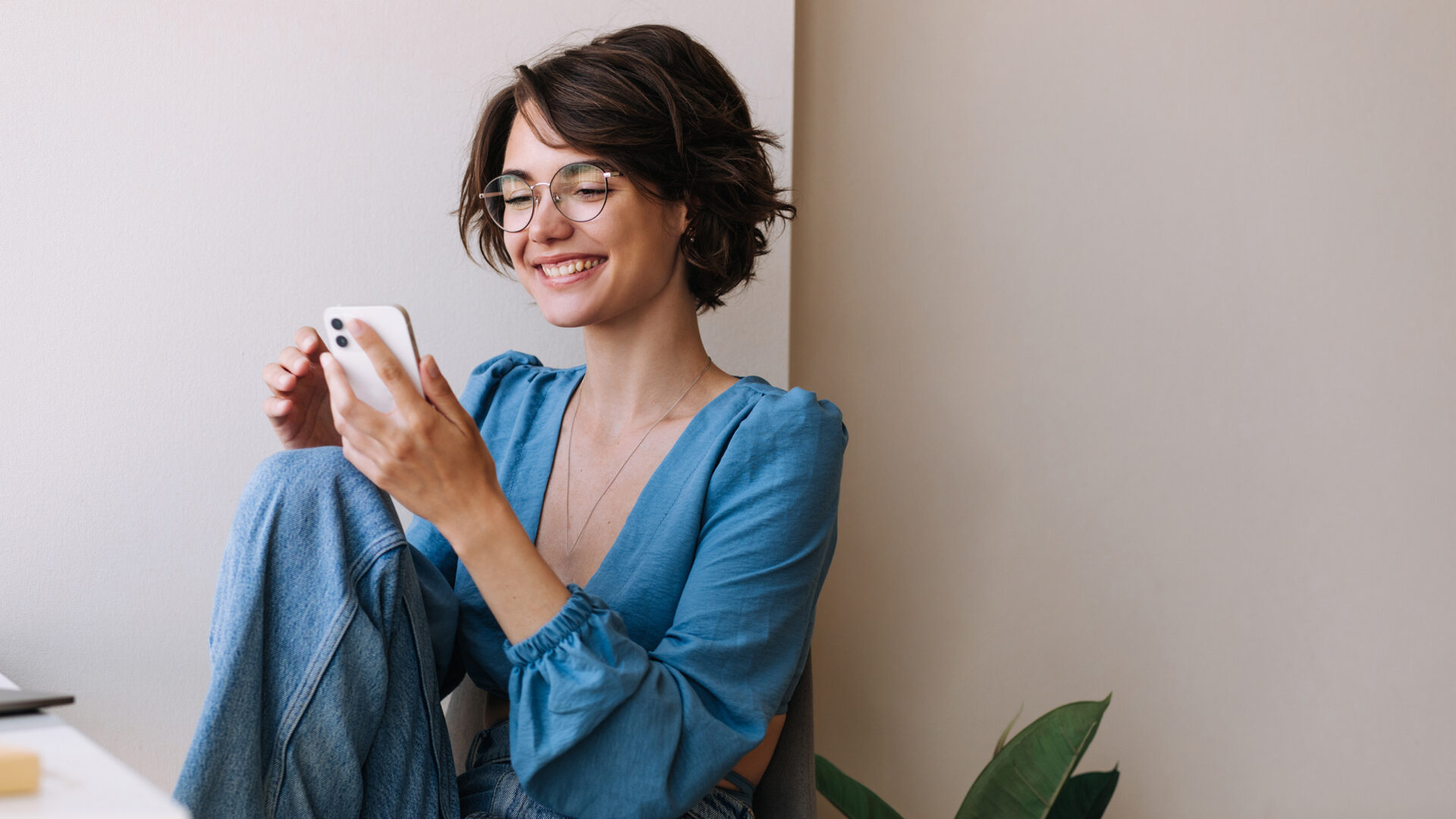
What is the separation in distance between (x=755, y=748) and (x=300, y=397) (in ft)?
1.88

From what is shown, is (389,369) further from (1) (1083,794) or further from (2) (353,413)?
(1) (1083,794)

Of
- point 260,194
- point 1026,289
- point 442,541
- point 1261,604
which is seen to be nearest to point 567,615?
point 442,541

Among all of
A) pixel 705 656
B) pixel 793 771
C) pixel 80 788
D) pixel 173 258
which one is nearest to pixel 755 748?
pixel 793 771

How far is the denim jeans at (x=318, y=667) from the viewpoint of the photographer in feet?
2.35

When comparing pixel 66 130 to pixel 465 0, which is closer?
pixel 66 130

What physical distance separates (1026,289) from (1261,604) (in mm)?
569

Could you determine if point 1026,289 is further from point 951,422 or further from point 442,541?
point 442,541

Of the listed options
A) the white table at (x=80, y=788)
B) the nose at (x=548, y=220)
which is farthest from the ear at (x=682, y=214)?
the white table at (x=80, y=788)

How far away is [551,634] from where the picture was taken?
801 millimetres

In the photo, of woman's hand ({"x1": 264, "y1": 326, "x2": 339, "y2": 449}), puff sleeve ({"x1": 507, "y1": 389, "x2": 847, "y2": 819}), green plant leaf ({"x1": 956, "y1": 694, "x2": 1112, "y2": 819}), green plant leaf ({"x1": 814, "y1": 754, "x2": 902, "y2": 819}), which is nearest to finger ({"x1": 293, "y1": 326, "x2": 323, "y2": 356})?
woman's hand ({"x1": 264, "y1": 326, "x2": 339, "y2": 449})

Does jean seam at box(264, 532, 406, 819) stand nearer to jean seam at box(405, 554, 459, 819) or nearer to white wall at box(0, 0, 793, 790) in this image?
jean seam at box(405, 554, 459, 819)

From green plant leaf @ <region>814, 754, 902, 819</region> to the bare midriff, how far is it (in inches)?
7.6

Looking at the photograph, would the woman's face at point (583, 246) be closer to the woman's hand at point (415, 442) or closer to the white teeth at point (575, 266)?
the white teeth at point (575, 266)

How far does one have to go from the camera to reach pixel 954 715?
4.98 ft
